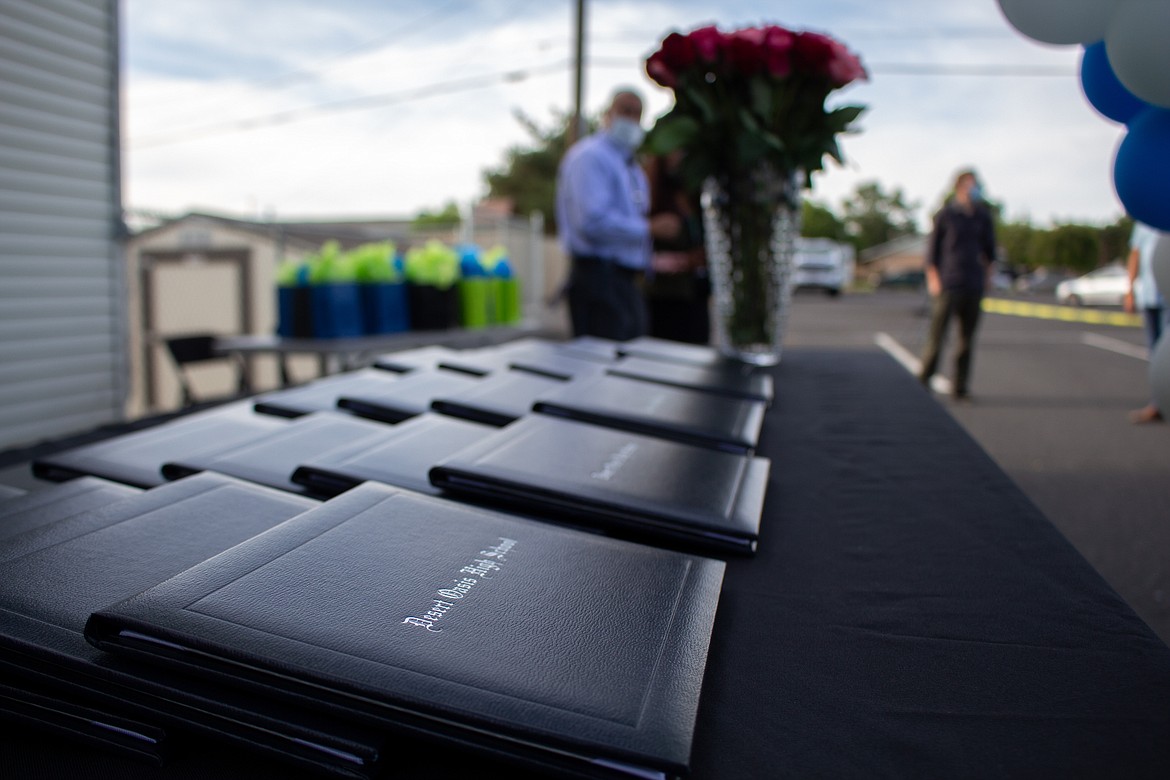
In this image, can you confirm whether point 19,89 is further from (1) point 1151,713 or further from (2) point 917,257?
(2) point 917,257

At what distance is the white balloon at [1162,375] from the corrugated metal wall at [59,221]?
3.95 meters

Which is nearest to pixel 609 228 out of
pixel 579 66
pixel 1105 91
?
pixel 1105 91

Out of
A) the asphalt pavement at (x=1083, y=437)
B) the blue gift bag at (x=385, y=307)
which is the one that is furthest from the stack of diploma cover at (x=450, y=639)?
the blue gift bag at (x=385, y=307)

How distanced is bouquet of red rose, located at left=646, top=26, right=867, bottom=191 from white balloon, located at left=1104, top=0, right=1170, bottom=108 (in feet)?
2.35

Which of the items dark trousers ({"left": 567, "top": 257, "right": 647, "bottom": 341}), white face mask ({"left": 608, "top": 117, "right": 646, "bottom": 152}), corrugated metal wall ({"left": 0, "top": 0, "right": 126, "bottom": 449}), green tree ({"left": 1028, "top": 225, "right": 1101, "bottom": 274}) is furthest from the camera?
green tree ({"left": 1028, "top": 225, "right": 1101, "bottom": 274})

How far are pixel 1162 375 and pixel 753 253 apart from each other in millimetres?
864

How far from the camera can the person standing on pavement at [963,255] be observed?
5.16 meters

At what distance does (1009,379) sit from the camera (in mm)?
6688

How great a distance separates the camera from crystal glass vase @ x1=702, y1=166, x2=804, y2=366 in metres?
1.75

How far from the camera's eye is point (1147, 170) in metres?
→ 0.97

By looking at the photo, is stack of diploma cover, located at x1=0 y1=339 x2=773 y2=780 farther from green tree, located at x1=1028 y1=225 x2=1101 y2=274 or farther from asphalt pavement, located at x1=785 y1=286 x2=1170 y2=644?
green tree, located at x1=1028 y1=225 x2=1101 y2=274

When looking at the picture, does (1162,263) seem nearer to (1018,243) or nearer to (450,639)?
(450,639)

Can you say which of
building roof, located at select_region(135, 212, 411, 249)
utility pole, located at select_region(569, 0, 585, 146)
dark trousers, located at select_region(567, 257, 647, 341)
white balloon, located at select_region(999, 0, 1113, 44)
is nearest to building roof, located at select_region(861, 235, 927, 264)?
utility pole, located at select_region(569, 0, 585, 146)

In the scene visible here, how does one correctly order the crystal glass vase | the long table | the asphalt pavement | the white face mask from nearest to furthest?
the crystal glass vase → the asphalt pavement → the white face mask → the long table
